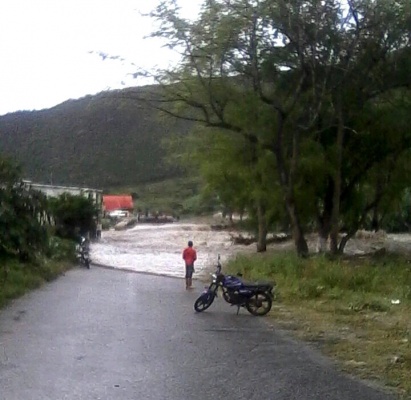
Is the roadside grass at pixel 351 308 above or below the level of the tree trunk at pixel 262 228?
below

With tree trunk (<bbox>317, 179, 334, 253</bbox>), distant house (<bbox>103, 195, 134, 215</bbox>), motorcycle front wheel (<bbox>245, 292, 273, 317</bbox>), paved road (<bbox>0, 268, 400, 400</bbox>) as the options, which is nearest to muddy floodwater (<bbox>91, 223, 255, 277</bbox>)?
tree trunk (<bbox>317, 179, 334, 253</bbox>)

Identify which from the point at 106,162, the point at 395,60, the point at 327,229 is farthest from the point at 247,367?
the point at 106,162

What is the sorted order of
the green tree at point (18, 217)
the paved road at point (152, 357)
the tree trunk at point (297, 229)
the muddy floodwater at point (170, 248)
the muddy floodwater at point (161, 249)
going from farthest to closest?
1. the muddy floodwater at point (170, 248)
2. the muddy floodwater at point (161, 249)
3. the tree trunk at point (297, 229)
4. the green tree at point (18, 217)
5. the paved road at point (152, 357)

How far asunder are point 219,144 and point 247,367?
27.1 m

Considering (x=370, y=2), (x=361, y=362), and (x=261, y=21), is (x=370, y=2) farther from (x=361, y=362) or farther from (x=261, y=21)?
(x=361, y=362)

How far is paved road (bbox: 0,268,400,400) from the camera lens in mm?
10570

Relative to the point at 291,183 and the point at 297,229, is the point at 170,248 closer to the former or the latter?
the point at 297,229

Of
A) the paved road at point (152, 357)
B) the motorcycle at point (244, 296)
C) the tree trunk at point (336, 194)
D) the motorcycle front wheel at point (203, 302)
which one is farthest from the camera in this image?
the tree trunk at point (336, 194)

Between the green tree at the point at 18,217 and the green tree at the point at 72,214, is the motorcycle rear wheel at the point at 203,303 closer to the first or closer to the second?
the green tree at the point at 18,217

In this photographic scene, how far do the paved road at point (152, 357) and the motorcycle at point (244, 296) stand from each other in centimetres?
26

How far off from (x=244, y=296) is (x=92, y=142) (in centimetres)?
7511

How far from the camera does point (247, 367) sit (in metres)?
12.3

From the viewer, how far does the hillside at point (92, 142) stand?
83938 millimetres

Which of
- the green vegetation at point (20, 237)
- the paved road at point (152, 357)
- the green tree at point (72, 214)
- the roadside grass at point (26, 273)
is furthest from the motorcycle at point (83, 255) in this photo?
the paved road at point (152, 357)
